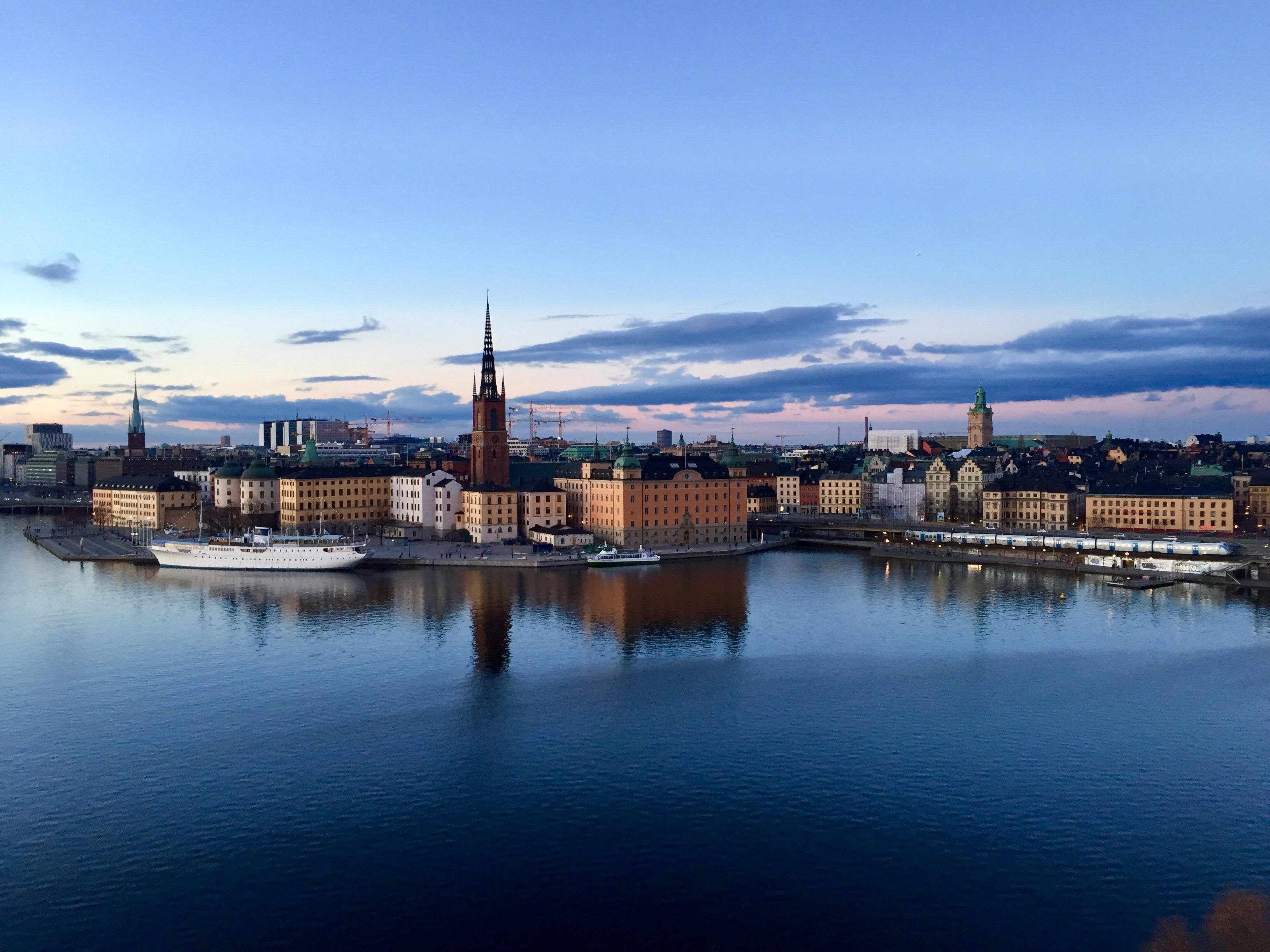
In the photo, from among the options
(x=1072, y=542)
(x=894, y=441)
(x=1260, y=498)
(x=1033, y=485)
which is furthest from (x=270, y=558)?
(x=894, y=441)

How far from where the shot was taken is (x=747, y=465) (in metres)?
94.4

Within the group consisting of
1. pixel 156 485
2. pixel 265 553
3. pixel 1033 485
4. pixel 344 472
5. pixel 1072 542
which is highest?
pixel 344 472

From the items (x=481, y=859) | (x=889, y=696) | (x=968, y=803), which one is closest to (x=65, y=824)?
(x=481, y=859)

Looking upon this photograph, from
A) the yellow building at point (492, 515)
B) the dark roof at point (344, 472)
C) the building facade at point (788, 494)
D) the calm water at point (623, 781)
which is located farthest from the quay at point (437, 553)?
the building facade at point (788, 494)

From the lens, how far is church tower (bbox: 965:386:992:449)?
135 m

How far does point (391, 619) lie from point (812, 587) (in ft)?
65.3

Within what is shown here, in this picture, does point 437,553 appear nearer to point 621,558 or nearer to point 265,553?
point 265,553

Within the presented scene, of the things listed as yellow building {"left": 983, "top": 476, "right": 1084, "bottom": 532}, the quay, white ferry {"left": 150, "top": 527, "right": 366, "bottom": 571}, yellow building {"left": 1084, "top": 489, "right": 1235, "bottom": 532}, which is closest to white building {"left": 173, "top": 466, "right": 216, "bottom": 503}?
the quay

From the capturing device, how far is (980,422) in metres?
135

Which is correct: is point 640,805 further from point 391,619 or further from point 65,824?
point 391,619

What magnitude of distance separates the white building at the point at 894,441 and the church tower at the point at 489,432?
113939 mm

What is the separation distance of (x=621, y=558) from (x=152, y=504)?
36551 mm

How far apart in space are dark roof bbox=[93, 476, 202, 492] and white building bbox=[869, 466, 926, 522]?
167ft

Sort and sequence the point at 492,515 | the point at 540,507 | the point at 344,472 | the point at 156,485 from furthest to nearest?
the point at 156,485
the point at 344,472
the point at 540,507
the point at 492,515
